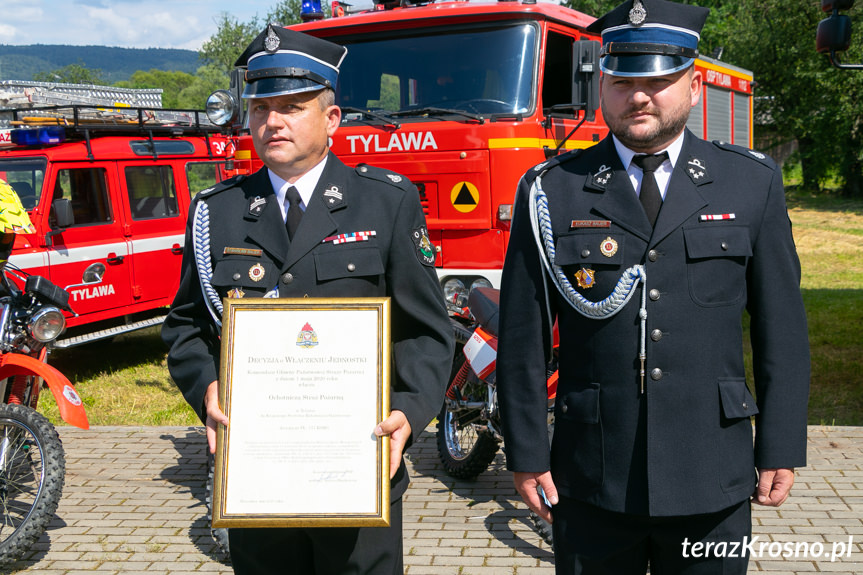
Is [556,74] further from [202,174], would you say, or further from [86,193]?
[202,174]

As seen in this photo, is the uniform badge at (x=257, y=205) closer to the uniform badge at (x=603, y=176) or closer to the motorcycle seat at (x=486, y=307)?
the uniform badge at (x=603, y=176)

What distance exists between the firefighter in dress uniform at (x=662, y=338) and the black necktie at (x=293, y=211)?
67 centimetres

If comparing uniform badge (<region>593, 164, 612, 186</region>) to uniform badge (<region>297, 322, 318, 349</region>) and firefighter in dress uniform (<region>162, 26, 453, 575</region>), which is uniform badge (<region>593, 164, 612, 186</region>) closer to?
firefighter in dress uniform (<region>162, 26, 453, 575</region>)

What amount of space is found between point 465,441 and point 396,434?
3474 millimetres

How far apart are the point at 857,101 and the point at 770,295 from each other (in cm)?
2955

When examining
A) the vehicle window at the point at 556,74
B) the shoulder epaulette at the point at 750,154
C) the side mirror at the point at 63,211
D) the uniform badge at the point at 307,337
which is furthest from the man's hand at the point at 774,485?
the side mirror at the point at 63,211

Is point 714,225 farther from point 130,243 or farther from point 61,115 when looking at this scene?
point 61,115

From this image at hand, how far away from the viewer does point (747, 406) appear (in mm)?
2271

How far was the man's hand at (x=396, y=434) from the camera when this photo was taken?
88.2 inches

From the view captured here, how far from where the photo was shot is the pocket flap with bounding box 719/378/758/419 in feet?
7.32

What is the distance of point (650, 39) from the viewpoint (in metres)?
2.28

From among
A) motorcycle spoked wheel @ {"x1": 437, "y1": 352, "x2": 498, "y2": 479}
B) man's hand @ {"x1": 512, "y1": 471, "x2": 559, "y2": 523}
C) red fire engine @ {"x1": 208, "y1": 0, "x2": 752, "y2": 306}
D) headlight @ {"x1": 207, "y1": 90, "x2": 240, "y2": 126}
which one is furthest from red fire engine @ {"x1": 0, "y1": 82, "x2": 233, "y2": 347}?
man's hand @ {"x1": 512, "y1": 471, "x2": 559, "y2": 523}

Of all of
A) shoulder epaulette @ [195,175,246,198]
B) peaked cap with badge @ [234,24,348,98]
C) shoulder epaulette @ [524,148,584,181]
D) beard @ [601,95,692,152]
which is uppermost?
peaked cap with badge @ [234,24,348,98]

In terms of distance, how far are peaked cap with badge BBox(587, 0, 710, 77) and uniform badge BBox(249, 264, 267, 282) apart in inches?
41.8
